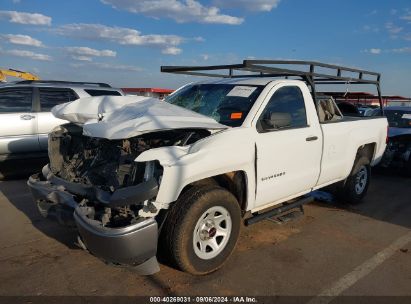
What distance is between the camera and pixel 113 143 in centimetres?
401

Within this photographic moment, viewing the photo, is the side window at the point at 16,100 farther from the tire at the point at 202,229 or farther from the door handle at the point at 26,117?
the tire at the point at 202,229

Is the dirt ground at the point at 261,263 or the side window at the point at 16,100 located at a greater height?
the side window at the point at 16,100

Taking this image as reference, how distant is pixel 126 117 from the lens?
3750mm

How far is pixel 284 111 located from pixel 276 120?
0.52m

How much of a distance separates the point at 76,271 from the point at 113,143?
1.29 m

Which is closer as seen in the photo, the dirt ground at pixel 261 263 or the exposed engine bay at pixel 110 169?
the exposed engine bay at pixel 110 169

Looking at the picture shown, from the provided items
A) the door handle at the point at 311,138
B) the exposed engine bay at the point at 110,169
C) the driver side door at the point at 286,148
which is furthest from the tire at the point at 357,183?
the exposed engine bay at the point at 110,169

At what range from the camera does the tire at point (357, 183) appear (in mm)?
6066

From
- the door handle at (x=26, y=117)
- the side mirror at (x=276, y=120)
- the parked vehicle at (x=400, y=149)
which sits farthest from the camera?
the parked vehicle at (x=400, y=149)

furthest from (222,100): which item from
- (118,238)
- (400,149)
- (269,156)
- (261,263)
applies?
(400,149)

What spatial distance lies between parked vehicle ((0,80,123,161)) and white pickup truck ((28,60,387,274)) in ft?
10.7

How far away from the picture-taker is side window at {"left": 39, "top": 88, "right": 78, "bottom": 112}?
7719 mm

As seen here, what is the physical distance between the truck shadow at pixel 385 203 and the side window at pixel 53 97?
524 cm

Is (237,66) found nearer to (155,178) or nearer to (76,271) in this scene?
(155,178)
